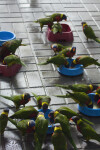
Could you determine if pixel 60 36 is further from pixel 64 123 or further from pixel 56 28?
pixel 64 123

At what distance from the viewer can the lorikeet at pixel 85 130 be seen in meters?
4.93

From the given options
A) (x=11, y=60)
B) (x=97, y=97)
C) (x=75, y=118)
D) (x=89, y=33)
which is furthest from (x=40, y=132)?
(x=89, y=33)

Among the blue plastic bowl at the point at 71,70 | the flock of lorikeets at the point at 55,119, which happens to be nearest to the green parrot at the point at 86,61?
the blue plastic bowl at the point at 71,70

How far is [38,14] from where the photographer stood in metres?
9.14

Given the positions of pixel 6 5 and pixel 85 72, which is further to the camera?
pixel 6 5

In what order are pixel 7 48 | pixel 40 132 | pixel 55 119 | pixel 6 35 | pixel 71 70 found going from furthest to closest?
1. pixel 6 35
2. pixel 7 48
3. pixel 71 70
4. pixel 55 119
5. pixel 40 132

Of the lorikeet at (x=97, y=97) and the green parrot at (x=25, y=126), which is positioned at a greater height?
the green parrot at (x=25, y=126)

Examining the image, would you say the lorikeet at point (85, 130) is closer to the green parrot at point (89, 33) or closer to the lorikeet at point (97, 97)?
the lorikeet at point (97, 97)

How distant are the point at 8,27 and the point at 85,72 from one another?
8.96 feet

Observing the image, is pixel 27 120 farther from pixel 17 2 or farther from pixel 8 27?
pixel 17 2

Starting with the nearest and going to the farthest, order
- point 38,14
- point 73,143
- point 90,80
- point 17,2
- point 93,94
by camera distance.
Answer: point 73,143 → point 93,94 → point 90,80 → point 38,14 → point 17,2

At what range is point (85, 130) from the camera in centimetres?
497

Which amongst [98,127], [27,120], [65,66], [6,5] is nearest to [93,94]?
[98,127]

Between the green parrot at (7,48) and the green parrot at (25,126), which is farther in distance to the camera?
the green parrot at (7,48)
